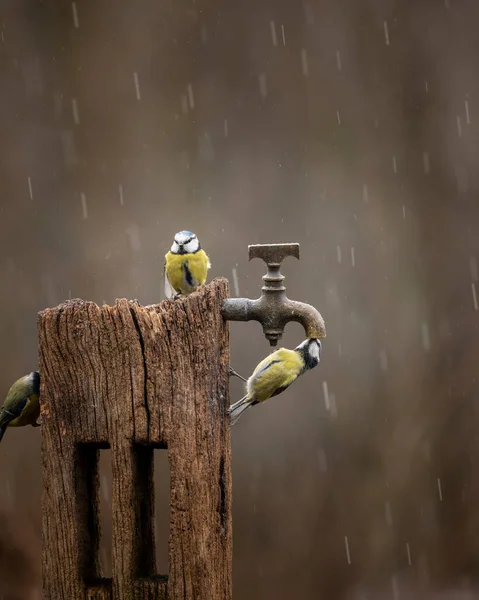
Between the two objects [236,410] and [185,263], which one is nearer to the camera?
[236,410]

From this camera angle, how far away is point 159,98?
4.20 m

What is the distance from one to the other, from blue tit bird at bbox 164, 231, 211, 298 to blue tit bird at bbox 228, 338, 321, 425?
81cm

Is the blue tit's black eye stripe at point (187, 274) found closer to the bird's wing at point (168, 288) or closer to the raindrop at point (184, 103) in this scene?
the bird's wing at point (168, 288)

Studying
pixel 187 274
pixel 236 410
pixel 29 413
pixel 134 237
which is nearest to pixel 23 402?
pixel 29 413

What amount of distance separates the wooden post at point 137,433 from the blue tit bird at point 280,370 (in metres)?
0.16

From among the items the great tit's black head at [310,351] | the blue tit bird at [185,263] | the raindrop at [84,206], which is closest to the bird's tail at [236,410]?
the great tit's black head at [310,351]

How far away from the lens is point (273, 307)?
1888 mm

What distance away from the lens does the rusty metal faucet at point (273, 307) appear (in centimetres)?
187

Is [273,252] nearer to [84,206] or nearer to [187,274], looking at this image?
[187,274]

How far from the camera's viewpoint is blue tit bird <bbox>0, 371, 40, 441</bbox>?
2057mm

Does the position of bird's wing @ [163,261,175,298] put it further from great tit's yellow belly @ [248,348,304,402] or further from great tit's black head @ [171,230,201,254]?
great tit's yellow belly @ [248,348,304,402]

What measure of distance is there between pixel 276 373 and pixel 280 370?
14 millimetres

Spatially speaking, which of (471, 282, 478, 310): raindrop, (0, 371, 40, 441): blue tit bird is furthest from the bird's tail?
(471, 282, 478, 310): raindrop

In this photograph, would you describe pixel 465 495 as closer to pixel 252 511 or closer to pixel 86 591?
pixel 252 511
